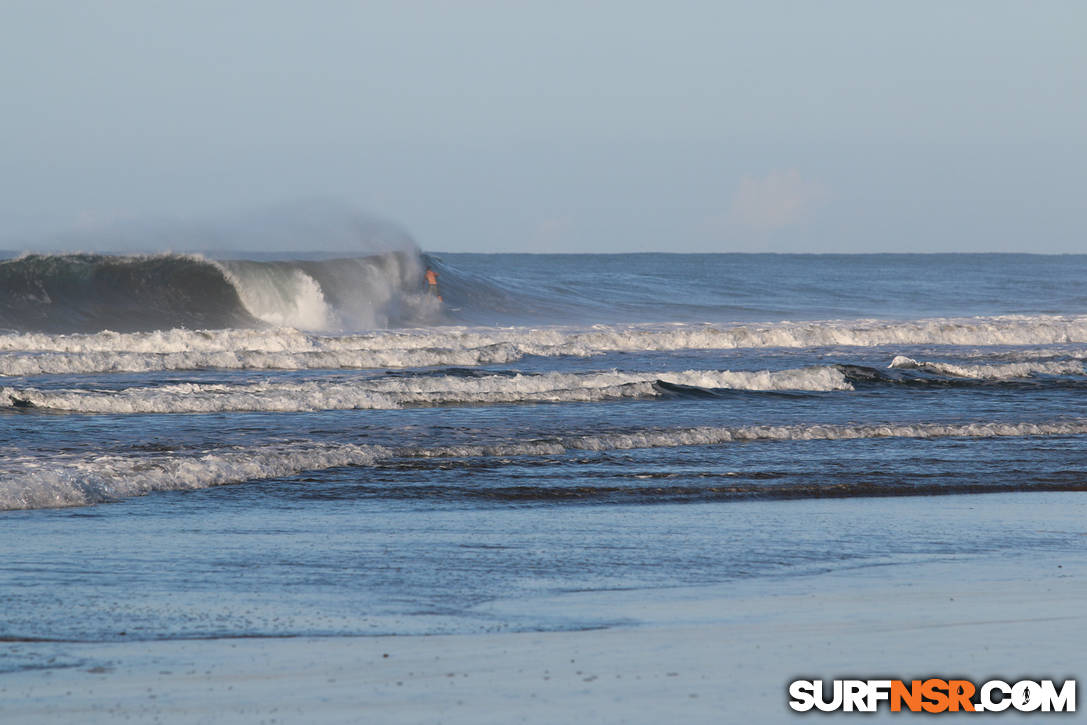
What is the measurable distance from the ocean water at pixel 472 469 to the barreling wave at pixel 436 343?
7 cm

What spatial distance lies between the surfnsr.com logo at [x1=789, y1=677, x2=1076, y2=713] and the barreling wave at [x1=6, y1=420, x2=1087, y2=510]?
13.8 ft

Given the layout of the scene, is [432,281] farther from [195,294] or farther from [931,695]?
[931,695]

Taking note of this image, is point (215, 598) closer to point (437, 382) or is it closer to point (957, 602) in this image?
point (957, 602)

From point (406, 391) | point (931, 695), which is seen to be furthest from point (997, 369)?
point (931, 695)

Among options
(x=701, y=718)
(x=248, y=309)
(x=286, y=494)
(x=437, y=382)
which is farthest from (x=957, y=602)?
(x=248, y=309)

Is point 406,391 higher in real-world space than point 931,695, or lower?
higher

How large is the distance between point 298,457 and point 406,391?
16.1 feet

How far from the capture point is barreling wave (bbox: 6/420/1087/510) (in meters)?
7.21

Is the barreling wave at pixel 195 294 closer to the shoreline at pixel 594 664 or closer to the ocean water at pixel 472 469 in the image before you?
the ocean water at pixel 472 469

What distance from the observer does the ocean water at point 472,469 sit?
494cm

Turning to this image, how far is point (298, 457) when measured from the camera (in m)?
8.77

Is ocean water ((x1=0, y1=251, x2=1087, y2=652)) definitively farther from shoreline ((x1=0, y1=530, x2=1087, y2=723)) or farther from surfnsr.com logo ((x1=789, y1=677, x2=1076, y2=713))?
surfnsr.com logo ((x1=789, y1=677, x2=1076, y2=713))

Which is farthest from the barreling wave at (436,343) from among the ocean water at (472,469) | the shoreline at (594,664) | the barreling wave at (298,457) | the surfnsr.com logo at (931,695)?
the surfnsr.com logo at (931,695)

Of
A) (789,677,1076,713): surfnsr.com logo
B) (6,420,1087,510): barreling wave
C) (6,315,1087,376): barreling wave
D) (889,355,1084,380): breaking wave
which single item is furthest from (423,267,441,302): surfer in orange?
(789,677,1076,713): surfnsr.com logo
